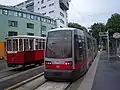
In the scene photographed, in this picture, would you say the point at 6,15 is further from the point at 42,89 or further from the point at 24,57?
the point at 42,89

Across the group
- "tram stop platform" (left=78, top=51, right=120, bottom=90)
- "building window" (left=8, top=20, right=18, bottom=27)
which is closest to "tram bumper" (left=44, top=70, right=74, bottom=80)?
"tram stop platform" (left=78, top=51, right=120, bottom=90)

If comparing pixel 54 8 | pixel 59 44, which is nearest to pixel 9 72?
pixel 59 44

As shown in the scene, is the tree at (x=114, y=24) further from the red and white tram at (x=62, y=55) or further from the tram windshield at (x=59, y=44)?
the tram windshield at (x=59, y=44)

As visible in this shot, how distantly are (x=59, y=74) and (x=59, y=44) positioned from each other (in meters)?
1.62

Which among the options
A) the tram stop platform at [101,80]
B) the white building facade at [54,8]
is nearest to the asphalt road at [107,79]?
the tram stop platform at [101,80]

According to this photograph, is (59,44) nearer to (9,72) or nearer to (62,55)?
(62,55)

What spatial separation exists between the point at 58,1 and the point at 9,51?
213 feet

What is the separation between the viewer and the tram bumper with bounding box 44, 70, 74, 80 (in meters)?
11.5

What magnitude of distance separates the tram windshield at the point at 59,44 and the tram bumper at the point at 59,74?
813 millimetres

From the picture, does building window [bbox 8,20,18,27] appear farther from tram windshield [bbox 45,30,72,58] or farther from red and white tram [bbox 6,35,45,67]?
tram windshield [bbox 45,30,72,58]

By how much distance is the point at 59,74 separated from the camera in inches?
459

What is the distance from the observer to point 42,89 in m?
9.88

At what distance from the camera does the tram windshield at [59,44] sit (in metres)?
12.0

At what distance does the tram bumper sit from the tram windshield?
0.81 m
